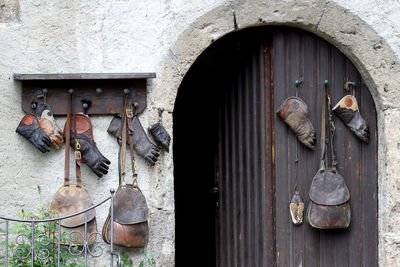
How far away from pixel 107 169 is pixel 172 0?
44.5 inches

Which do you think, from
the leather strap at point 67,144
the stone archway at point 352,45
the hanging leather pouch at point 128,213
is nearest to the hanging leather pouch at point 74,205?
the leather strap at point 67,144

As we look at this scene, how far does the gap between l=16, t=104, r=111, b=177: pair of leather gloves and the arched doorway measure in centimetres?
108

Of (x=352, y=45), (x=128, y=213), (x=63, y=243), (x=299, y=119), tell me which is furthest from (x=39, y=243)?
(x=352, y=45)

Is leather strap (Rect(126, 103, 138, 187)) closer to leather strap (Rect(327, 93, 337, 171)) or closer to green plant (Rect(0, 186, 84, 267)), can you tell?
green plant (Rect(0, 186, 84, 267))

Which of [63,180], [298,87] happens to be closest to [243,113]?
[298,87]

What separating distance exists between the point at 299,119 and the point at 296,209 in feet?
1.94

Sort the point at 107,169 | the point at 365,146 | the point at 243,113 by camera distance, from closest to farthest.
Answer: the point at 107,169 → the point at 365,146 → the point at 243,113

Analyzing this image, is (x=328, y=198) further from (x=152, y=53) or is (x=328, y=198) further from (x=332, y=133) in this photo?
(x=152, y=53)

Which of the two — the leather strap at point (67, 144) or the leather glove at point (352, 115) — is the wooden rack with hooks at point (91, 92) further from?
the leather glove at point (352, 115)

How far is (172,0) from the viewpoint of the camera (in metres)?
3.70

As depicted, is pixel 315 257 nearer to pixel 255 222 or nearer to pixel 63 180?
pixel 255 222

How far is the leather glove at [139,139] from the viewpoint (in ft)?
11.8

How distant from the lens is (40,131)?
3555mm

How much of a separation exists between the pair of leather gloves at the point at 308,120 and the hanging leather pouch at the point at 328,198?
8 cm
